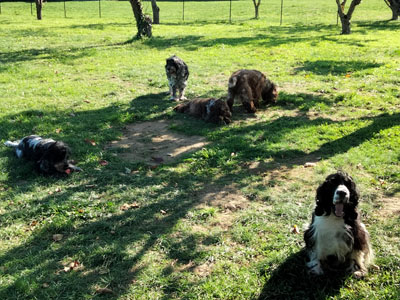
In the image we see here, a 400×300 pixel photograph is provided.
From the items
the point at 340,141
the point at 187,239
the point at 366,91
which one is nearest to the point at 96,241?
the point at 187,239

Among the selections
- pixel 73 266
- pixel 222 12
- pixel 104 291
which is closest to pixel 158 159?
pixel 73 266

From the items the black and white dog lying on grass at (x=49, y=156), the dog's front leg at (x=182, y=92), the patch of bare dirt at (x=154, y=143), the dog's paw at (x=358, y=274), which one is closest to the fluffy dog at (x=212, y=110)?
the patch of bare dirt at (x=154, y=143)

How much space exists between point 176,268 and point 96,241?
1203 mm

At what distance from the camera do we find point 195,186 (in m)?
6.78

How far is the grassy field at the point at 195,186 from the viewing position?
4.56 meters

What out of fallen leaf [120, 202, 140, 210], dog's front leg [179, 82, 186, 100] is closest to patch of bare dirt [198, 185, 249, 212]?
fallen leaf [120, 202, 140, 210]

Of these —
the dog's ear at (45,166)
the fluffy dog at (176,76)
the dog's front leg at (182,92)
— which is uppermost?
the fluffy dog at (176,76)

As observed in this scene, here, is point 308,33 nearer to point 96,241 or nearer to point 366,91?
point 366,91

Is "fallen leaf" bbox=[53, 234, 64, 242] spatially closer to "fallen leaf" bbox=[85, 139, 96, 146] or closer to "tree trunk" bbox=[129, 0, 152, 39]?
"fallen leaf" bbox=[85, 139, 96, 146]

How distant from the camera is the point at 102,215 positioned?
19.4 ft

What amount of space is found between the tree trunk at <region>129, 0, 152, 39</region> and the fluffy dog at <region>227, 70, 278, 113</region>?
12.5 meters

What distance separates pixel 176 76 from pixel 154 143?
336 cm

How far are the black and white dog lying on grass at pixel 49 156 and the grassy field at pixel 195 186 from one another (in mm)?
228

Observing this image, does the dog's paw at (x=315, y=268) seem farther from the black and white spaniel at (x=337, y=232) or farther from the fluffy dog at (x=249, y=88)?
the fluffy dog at (x=249, y=88)
